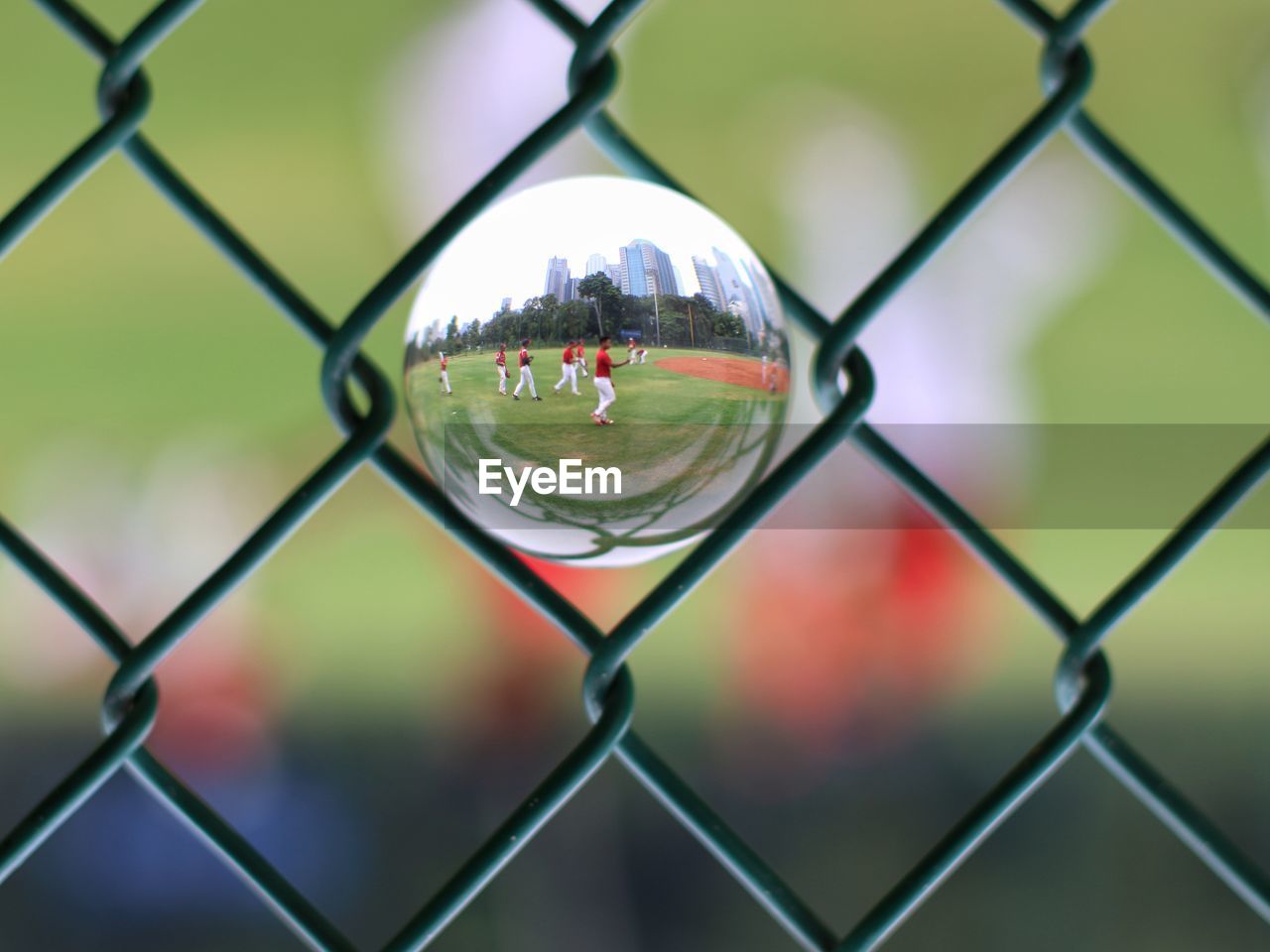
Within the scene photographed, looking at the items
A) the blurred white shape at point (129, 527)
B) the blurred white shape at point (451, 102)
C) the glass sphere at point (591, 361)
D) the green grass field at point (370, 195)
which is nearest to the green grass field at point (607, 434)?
the glass sphere at point (591, 361)

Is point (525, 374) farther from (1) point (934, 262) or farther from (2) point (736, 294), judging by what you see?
(1) point (934, 262)

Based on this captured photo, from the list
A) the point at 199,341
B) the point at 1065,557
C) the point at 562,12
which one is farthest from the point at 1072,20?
the point at 1065,557

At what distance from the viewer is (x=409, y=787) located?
395cm

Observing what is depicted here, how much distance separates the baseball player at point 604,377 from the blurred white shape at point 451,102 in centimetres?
276

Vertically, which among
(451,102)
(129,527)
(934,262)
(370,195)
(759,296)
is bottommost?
(129,527)

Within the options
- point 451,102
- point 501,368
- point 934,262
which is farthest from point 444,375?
point 451,102

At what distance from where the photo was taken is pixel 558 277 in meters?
0.31

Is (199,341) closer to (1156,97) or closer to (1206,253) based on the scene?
(1156,97)

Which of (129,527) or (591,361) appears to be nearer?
(591,361)

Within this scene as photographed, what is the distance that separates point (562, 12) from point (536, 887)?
333 centimetres

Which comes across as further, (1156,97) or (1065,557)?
(1065,557)

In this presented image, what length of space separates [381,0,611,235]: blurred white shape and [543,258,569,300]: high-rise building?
9.06 ft

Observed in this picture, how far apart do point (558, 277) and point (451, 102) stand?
3.21 metres

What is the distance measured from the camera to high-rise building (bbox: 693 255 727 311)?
1.03ft
